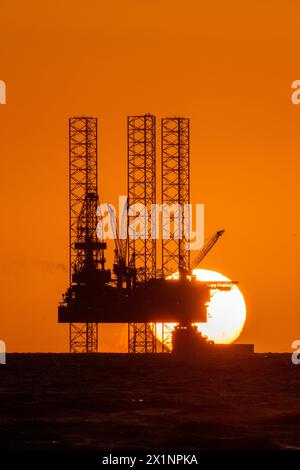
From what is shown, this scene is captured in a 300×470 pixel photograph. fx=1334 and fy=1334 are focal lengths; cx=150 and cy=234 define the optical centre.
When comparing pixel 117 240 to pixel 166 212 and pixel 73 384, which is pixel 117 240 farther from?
pixel 73 384

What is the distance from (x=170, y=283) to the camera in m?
110

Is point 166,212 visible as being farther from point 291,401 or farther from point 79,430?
point 79,430

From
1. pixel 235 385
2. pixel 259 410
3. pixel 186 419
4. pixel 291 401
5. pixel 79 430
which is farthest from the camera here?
pixel 235 385

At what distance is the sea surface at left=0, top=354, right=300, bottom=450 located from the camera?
34.9 m

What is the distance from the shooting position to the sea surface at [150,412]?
34938mm

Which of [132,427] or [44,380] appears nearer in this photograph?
[132,427]

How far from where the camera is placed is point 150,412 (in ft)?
144

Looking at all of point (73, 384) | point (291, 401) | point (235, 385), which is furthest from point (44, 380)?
point (291, 401)

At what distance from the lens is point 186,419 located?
135 ft

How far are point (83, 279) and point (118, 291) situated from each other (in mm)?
4276
